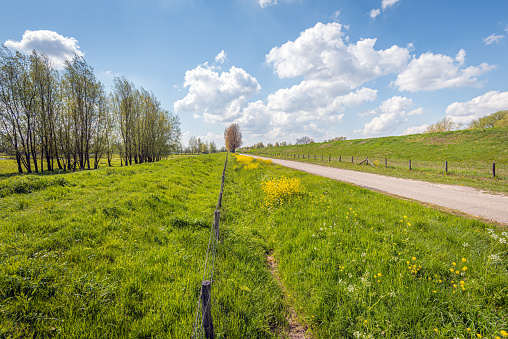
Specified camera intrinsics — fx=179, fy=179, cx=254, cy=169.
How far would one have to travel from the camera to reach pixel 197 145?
118 metres

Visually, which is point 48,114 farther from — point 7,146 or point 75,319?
point 75,319

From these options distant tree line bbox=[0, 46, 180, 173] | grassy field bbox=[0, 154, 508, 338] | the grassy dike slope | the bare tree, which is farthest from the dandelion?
the bare tree

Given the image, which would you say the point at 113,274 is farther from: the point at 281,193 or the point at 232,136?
the point at 232,136

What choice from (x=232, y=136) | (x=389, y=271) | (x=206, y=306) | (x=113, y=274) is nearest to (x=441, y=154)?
(x=389, y=271)

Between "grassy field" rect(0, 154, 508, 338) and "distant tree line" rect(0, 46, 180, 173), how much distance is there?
88.3ft

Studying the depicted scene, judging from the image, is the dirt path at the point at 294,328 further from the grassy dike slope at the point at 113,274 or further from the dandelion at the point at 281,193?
the dandelion at the point at 281,193

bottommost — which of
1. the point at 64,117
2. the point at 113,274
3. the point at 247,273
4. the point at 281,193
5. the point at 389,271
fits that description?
the point at 247,273

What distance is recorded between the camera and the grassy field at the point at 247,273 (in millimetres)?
2422

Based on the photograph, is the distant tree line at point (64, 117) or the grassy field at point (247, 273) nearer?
the grassy field at point (247, 273)

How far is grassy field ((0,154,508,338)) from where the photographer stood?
242 cm

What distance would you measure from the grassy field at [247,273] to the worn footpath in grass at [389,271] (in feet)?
0.08

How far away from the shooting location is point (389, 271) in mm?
3498

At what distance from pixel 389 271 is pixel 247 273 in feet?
9.22

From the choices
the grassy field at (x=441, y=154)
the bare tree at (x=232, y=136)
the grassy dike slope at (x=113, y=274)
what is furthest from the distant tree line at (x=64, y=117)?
the bare tree at (x=232, y=136)
